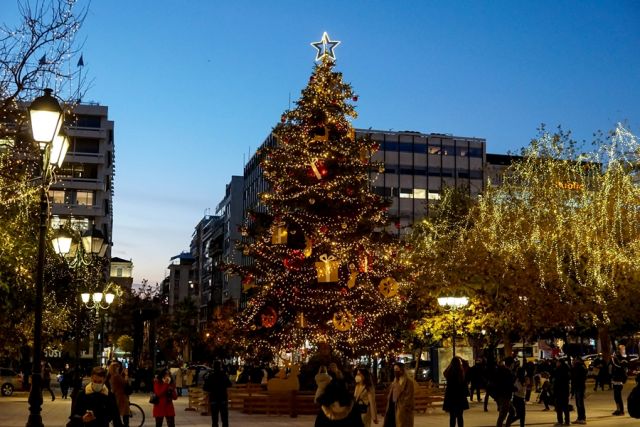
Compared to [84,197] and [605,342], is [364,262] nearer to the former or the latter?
[605,342]

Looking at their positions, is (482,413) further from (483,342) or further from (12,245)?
(483,342)

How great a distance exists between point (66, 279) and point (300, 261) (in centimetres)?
2067

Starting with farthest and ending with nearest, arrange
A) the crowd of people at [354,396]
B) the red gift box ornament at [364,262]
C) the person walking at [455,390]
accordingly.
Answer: the red gift box ornament at [364,262]
the person walking at [455,390]
the crowd of people at [354,396]

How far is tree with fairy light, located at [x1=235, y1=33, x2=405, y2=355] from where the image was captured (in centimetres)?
3145

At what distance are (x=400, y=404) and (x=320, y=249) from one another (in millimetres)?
16584

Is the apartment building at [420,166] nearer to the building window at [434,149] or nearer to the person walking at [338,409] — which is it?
the building window at [434,149]

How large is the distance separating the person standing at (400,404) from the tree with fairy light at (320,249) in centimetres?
1557

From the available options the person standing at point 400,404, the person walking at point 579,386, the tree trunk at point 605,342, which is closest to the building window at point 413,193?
the tree trunk at point 605,342

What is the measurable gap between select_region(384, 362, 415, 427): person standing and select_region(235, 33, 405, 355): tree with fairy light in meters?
15.6

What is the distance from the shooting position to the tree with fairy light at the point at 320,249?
3145cm

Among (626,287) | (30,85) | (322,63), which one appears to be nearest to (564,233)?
(626,287)

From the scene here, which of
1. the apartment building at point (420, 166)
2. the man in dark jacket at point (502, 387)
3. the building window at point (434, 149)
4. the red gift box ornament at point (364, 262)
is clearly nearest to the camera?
the man in dark jacket at point (502, 387)

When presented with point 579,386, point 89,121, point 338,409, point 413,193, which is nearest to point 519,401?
point 579,386

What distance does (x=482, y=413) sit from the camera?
2800cm
